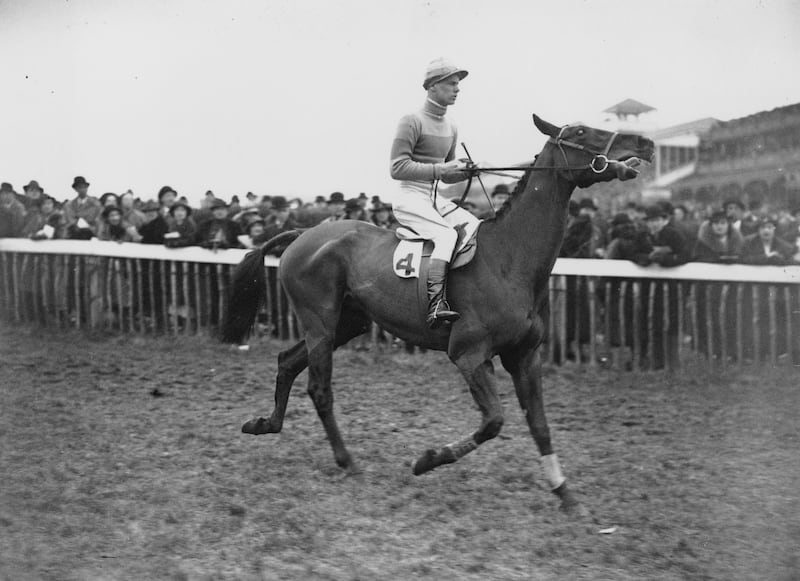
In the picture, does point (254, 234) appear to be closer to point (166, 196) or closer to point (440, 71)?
point (166, 196)

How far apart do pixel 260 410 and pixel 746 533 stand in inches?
167

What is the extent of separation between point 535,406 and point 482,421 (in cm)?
36

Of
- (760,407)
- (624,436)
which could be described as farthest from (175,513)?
(760,407)

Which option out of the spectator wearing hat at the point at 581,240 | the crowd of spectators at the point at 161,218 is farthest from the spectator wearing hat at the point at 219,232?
the spectator wearing hat at the point at 581,240

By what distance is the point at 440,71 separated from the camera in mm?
6336

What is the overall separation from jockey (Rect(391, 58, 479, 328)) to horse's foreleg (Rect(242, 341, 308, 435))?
1.21 m

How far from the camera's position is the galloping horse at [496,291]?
232 inches

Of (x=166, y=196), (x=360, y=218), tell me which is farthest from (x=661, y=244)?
(x=166, y=196)

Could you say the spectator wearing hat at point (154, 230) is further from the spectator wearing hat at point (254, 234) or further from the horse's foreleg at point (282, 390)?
the horse's foreleg at point (282, 390)

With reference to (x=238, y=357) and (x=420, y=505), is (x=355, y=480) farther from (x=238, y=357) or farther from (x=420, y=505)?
(x=238, y=357)

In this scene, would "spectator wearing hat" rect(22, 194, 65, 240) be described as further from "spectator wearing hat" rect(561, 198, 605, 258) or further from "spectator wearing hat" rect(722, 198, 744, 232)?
"spectator wearing hat" rect(722, 198, 744, 232)

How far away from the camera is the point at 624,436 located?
7.50m

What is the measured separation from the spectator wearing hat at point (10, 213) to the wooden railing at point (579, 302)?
2.39ft

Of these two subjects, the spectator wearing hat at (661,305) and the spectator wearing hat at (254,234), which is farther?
the spectator wearing hat at (254,234)
